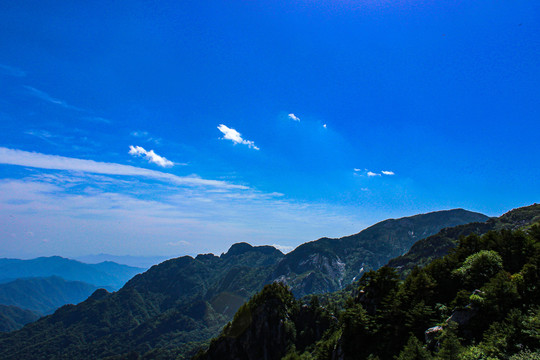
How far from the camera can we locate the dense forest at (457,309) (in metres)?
28.2

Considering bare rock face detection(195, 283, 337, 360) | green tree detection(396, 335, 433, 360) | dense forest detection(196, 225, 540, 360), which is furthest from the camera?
bare rock face detection(195, 283, 337, 360)

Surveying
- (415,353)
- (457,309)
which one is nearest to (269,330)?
(457,309)

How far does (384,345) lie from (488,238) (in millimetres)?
37399

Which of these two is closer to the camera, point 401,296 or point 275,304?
→ point 401,296

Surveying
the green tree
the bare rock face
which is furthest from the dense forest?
the bare rock face

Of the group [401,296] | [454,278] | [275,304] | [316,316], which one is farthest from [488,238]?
[275,304]

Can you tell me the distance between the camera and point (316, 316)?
108m

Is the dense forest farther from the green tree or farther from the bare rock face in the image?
the bare rock face

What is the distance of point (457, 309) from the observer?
38719 millimetres

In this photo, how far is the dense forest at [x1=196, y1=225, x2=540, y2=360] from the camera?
28234 mm

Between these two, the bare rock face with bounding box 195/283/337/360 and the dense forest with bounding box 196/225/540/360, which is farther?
the bare rock face with bounding box 195/283/337/360

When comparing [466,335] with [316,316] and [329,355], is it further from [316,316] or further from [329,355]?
[316,316]

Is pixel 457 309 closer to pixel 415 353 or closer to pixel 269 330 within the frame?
pixel 415 353

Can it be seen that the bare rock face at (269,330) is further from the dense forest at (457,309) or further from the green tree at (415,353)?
the green tree at (415,353)
